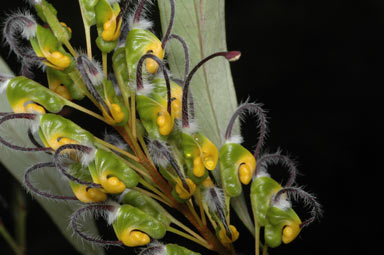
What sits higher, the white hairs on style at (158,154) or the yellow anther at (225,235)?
the white hairs on style at (158,154)

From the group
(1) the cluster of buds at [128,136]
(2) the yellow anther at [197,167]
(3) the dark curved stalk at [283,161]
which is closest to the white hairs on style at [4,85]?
(1) the cluster of buds at [128,136]

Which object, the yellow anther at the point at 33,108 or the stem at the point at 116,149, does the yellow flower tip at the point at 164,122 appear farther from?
the yellow anther at the point at 33,108

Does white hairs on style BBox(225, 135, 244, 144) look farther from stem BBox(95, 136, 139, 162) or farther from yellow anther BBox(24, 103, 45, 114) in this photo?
yellow anther BBox(24, 103, 45, 114)

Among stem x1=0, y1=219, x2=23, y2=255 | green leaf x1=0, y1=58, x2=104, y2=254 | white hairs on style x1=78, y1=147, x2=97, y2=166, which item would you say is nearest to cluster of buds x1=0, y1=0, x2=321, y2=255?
white hairs on style x1=78, y1=147, x2=97, y2=166

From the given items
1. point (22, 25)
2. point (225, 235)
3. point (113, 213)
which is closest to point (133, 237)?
point (113, 213)

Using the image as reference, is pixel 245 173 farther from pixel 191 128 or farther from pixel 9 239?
pixel 9 239

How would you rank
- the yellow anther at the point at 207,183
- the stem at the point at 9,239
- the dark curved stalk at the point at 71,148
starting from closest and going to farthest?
the dark curved stalk at the point at 71,148 → the yellow anther at the point at 207,183 → the stem at the point at 9,239
